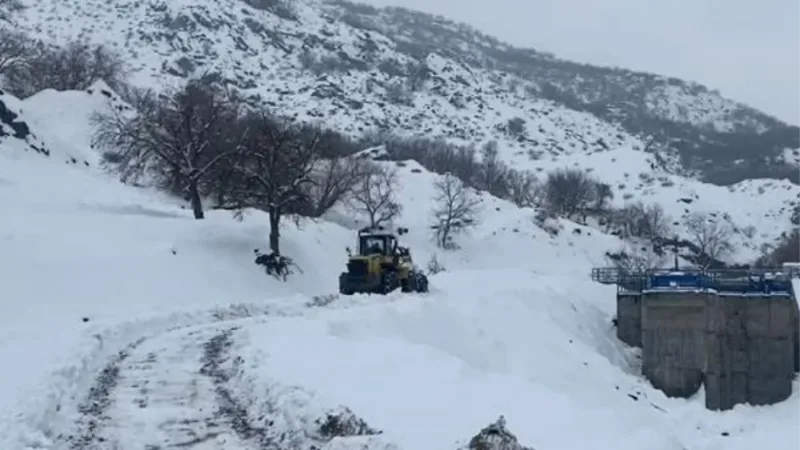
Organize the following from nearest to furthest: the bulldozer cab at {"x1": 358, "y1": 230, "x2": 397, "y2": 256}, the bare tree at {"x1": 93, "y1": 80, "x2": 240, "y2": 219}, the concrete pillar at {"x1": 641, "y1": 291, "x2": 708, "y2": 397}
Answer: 1. the bulldozer cab at {"x1": 358, "y1": 230, "x2": 397, "y2": 256}
2. the concrete pillar at {"x1": 641, "y1": 291, "x2": 708, "y2": 397}
3. the bare tree at {"x1": 93, "y1": 80, "x2": 240, "y2": 219}

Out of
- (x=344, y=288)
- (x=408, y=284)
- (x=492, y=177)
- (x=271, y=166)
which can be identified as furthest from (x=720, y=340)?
(x=492, y=177)

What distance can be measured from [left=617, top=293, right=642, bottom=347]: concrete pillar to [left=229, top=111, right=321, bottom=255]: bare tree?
1588cm

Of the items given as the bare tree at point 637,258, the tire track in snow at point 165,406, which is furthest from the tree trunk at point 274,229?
the bare tree at point 637,258

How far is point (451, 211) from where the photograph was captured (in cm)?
8181

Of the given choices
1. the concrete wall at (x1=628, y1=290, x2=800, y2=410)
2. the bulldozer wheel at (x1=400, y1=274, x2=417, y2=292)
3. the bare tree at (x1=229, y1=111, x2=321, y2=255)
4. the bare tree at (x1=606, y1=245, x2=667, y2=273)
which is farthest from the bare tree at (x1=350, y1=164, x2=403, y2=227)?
the bulldozer wheel at (x1=400, y1=274, x2=417, y2=292)

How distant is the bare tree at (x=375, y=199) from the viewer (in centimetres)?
7619

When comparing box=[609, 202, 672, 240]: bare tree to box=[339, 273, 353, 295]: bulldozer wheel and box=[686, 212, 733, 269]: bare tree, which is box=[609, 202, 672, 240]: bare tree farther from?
box=[339, 273, 353, 295]: bulldozer wheel

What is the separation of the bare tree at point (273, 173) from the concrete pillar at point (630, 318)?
15.9 m

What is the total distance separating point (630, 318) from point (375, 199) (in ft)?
137

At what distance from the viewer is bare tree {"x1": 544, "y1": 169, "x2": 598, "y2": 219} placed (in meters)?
112

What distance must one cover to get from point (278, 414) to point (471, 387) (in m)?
4.05

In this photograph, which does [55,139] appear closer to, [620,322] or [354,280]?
[354,280]

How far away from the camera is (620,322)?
41.8 m

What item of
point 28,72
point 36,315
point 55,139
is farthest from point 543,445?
point 28,72
